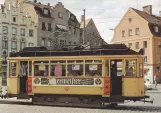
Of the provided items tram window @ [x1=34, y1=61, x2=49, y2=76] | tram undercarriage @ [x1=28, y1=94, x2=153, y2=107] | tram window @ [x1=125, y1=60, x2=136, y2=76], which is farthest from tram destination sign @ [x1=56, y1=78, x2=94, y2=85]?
tram window @ [x1=125, y1=60, x2=136, y2=76]

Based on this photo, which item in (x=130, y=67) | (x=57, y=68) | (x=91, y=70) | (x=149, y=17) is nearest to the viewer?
(x=130, y=67)

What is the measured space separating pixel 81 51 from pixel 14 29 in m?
42.3

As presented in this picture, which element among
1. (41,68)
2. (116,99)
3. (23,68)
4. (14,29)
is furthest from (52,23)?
(116,99)

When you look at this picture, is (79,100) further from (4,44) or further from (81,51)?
(4,44)

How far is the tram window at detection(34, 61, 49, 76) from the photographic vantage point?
20.8m

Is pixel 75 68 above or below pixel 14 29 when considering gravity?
below

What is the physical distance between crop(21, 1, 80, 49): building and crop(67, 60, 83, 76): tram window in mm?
42118

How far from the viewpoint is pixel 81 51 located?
20.3m

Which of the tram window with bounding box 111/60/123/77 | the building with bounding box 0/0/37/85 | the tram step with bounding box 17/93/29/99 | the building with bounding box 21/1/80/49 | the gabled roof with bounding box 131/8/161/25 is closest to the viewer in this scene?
the tram window with bounding box 111/60/123/77

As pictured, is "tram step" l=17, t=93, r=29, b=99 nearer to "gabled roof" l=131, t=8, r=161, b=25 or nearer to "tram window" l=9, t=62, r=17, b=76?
"tram window" l=9, t=62, r=17, b=76

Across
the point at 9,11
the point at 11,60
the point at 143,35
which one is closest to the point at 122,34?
the point at 143,35

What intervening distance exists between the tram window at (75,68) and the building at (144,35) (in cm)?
4458

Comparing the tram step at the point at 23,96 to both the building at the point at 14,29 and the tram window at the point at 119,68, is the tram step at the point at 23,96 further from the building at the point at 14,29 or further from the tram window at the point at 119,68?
the building at the point at 14,29

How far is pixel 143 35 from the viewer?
67375 millimetres
